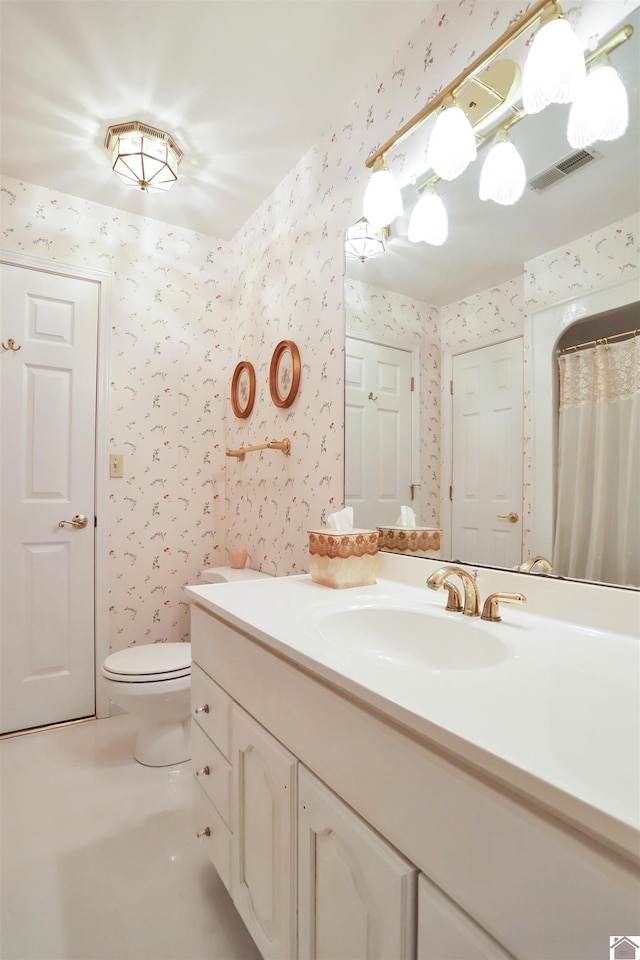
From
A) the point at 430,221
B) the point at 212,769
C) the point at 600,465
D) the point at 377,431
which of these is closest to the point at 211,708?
the point at 212,769

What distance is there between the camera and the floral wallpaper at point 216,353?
1738 mm

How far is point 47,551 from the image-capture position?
7.22ft

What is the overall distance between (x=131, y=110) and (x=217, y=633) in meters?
1.85

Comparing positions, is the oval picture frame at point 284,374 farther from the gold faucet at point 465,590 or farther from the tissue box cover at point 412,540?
the gold faucet at point 465,590

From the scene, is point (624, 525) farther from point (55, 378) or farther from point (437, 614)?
point (55, 378)

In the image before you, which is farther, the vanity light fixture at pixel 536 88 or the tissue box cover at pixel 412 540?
the tissue box cover at pixel 412 540

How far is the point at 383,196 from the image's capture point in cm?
143

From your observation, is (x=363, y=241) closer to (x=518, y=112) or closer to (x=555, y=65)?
(x=518, y=112)

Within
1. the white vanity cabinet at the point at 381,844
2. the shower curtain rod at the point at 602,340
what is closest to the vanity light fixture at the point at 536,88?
the shower curtain rod at the point at 602,340

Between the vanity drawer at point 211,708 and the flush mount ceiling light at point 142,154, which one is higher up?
the flush mount ceiling light at point 142,154

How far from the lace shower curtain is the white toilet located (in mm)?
1445

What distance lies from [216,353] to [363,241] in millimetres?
1267

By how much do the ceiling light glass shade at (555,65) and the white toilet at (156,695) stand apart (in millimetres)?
2028

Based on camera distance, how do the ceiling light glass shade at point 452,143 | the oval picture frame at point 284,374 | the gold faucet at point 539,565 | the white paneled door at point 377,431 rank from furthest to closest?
the oval picture frame at point 284,374 < the white paneled door at point 377,431 < the ceiling light glass shade at point 452,143 < the gold faucet at point 539,565
